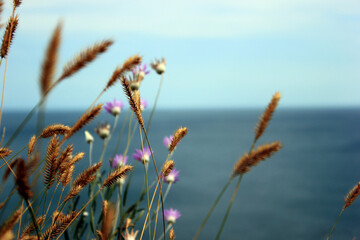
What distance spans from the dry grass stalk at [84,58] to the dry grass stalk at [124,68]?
75 mm

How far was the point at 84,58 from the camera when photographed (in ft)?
3.21

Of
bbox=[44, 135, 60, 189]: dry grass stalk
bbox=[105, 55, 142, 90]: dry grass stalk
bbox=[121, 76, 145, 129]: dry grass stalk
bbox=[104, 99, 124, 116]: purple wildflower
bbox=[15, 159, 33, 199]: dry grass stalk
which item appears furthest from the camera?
bbox=[104, 99, 124, 116]: purple wildflower

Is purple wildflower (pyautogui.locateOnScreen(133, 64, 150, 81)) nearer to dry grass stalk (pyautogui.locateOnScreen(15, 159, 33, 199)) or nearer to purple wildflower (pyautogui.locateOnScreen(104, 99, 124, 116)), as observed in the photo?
purple wildflower (pyautogui.locateOnScreen(104, 99, 124, 116))

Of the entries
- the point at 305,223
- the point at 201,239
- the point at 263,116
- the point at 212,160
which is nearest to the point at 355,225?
the point at 305,223

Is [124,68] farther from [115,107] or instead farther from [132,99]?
[115,107]

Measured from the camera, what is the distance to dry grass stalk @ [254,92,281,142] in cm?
98

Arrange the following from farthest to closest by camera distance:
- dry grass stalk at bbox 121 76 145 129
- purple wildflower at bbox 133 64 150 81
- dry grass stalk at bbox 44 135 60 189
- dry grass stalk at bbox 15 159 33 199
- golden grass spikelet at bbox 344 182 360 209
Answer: purple wildflower at bbox 133 64 150 81 → golden grass spikelet at bbox 344 182 360 209 → dry grass stalk at bbox 121 76 145 129 → dry grass stalk at bbox 44 135 60 189 → dry grass stalk at bbox 15 159 33 199

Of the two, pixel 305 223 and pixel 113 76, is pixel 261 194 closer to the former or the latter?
pixel 305 223

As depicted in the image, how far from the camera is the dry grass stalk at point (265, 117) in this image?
983mm

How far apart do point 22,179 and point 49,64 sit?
422 millimetres

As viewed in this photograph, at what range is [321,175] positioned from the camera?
46.9m

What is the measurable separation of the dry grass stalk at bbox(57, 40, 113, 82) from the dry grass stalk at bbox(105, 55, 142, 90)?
75 mm

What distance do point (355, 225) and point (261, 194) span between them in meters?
12.8

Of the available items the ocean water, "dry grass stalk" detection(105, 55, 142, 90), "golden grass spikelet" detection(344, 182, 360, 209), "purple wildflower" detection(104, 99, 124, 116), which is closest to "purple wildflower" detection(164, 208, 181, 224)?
"purple wildflower" detection(104, 99, 124, 116)
